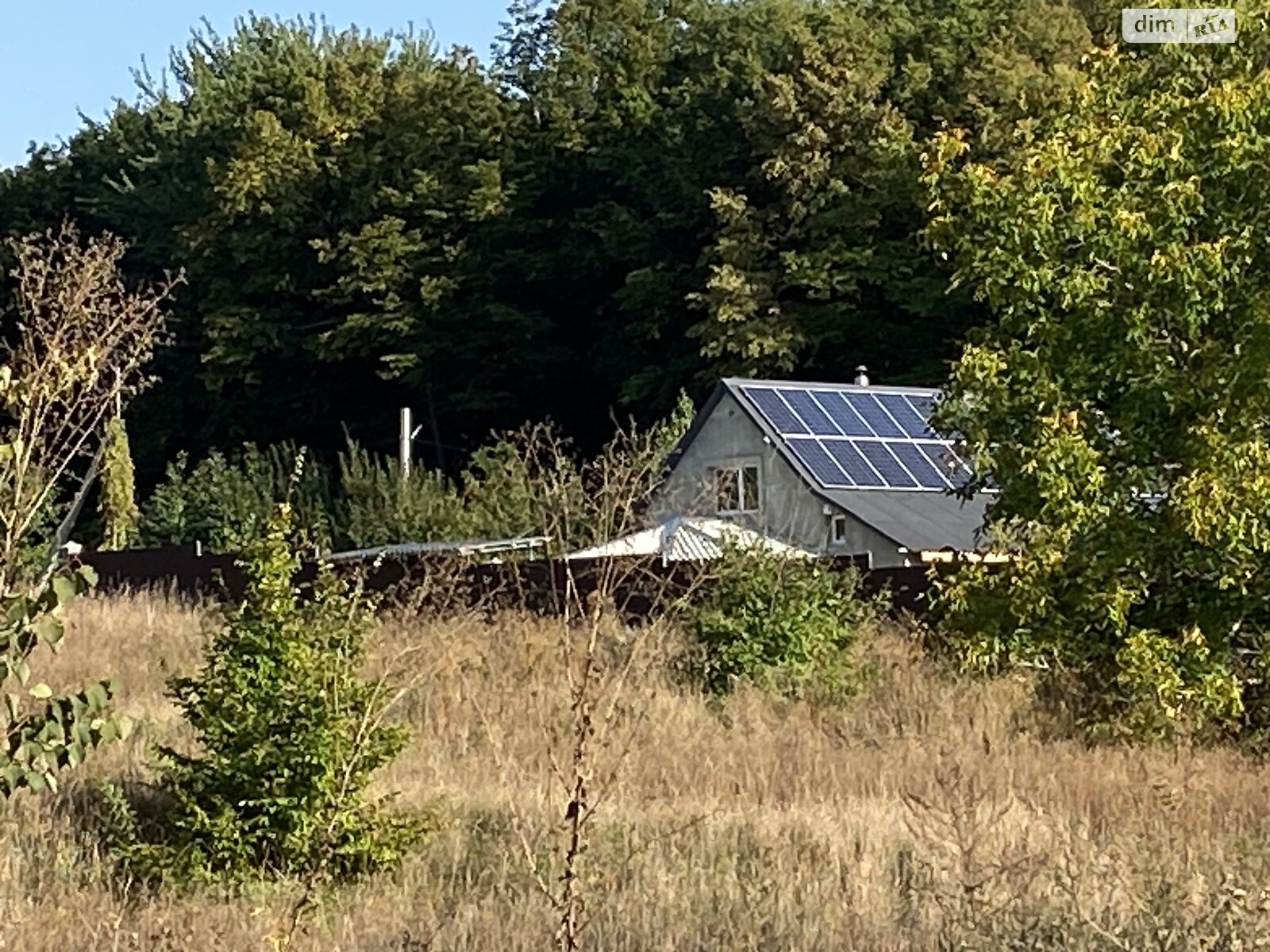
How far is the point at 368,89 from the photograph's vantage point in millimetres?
56531

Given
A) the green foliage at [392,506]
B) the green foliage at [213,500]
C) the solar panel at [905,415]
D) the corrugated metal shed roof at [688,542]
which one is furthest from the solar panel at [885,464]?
the green foliage at [213,500]

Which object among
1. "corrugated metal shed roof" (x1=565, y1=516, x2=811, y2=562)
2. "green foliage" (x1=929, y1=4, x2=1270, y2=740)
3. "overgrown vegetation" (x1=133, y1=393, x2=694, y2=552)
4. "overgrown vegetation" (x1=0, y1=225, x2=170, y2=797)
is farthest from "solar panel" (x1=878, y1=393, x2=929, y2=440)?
"overgrown vegetation" (x1=0, y1=225, x2=170, y2=797)

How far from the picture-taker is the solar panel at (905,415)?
3281cm

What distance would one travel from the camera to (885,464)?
105ft

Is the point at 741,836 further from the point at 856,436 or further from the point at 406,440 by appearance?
the point at 406,440

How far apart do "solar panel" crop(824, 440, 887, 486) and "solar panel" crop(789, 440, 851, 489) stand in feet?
0.39

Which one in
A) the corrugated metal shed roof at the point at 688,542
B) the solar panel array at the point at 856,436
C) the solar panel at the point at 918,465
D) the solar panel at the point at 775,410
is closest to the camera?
the corrugated metal shed roof at the point at 688,542

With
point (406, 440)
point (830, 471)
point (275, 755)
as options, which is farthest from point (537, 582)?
point (406, 440)

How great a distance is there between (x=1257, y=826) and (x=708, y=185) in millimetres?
38627

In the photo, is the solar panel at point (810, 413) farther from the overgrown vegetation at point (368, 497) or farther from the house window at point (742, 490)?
the overgrown vegetation at point (368, 497)

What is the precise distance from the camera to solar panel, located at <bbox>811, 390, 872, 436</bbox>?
107 feet

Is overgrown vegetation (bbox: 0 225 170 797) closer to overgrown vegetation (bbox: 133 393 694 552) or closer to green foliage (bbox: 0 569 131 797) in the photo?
green foliage (bbox: 0 569 131 797)

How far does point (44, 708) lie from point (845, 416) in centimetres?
2794

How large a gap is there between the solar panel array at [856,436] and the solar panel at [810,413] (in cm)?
1
